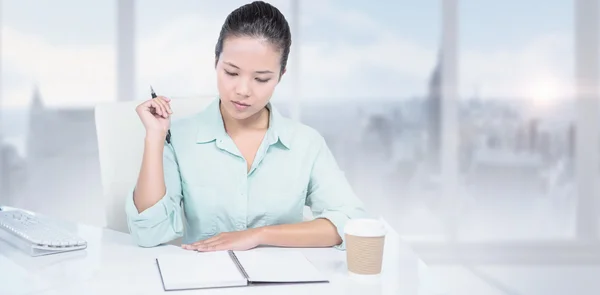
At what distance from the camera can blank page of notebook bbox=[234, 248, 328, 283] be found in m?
0.95

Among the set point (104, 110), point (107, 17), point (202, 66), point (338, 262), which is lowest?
point (338, 262)

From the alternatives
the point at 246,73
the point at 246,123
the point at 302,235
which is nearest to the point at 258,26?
the point at 246,73

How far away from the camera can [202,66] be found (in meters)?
3.15

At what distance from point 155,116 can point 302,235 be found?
1.45 feet

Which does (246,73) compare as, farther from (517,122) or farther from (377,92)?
(517,122)

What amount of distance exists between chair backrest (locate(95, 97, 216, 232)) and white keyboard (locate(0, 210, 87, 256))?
0.81ft

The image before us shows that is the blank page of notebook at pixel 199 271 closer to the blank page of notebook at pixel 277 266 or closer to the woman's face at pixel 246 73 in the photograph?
the blank page of notebook at pixel 277 266

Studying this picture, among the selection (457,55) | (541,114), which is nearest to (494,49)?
(457,55)

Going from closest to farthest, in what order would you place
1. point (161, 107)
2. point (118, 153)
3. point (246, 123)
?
point (161, 107) → point (246, 123) → point (118, 153)

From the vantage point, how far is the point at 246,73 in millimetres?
1354

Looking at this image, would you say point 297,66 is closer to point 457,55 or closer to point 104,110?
point 457,55

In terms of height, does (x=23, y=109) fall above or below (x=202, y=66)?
below

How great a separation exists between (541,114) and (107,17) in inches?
100.0

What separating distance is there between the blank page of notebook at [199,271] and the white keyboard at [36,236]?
227mm
